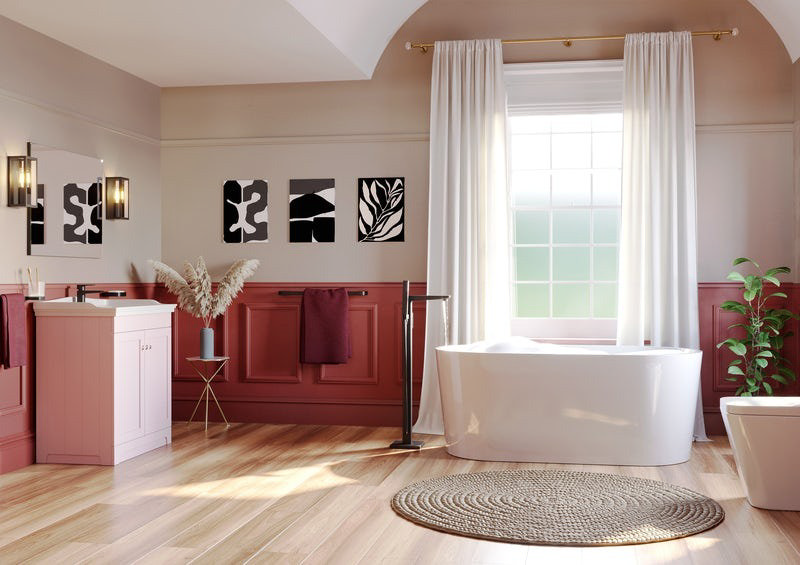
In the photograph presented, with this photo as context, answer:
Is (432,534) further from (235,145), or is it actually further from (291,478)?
(235,145)

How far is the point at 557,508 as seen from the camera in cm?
381

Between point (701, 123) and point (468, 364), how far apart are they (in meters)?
2.32

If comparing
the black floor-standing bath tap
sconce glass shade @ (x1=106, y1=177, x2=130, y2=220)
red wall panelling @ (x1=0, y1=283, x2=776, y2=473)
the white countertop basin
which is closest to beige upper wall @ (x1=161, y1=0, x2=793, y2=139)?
sconce glass shade @ (x1=106, y1=177, x2=130, y2=220)

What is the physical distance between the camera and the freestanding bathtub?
188 inches

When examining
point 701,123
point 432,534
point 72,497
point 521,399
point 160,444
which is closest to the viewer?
point 432,534

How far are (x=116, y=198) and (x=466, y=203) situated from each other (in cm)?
228

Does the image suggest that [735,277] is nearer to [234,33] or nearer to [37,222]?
[234,33]

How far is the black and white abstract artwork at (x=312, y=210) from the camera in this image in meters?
6.20

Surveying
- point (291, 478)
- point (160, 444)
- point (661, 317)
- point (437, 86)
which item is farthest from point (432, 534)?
point (437, 86)

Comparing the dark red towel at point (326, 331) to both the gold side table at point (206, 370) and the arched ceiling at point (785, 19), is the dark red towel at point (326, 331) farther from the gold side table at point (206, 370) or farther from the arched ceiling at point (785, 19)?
the arched ceiling at point (785, 19)

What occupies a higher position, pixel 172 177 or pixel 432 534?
pixel 172 177

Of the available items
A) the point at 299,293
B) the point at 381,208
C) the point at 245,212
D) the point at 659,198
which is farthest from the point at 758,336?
the point at 245,212

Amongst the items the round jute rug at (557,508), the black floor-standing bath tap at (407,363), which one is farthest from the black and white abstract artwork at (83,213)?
the round jute rug at (557,508)

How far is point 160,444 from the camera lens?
529cm
